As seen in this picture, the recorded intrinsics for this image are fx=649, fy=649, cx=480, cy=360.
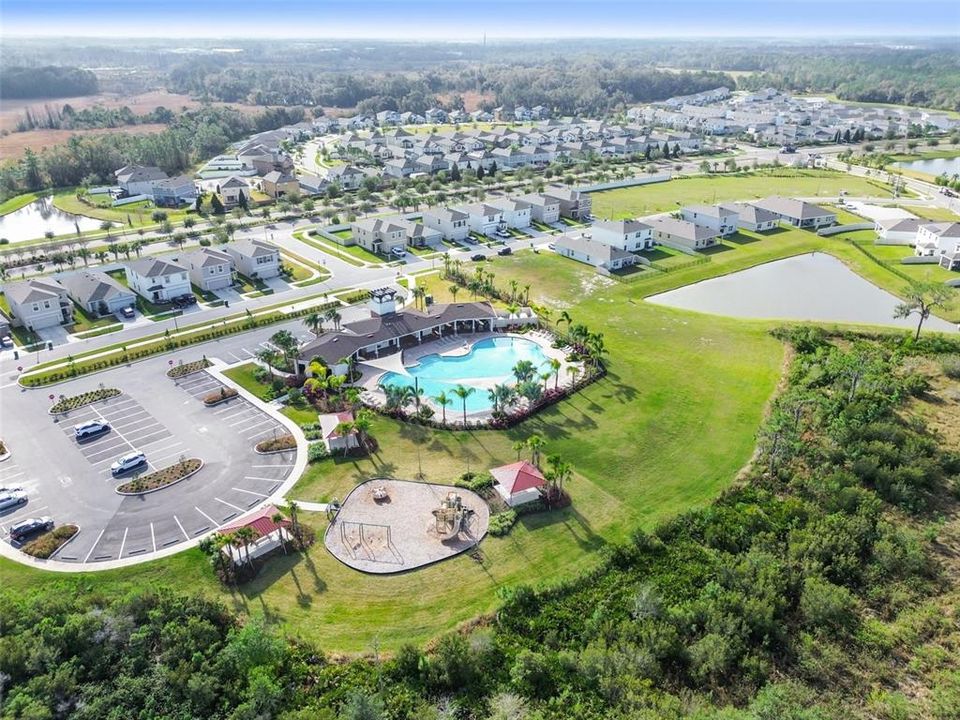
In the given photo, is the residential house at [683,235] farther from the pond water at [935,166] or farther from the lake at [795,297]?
the pond water at [935,166]

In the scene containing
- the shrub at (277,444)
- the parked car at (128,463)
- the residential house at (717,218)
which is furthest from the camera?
the residential house at (717,218)

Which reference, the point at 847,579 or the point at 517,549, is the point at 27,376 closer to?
the point at 517,549

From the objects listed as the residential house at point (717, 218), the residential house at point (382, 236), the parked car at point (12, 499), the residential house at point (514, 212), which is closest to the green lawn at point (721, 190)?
the residential house at point (717, 218)

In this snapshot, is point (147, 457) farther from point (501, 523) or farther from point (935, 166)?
point (935, 166)

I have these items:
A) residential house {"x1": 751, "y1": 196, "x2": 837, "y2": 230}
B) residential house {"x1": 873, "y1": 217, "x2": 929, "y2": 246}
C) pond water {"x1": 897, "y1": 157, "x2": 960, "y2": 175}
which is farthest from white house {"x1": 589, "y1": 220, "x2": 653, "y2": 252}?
pond water {"x1": 897, "y1": 157, "x2": 960, "y2": 175}

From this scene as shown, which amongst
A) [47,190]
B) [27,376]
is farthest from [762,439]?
[47,190]

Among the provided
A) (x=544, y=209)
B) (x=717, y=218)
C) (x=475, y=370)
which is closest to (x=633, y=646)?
(x=475, y=370)
